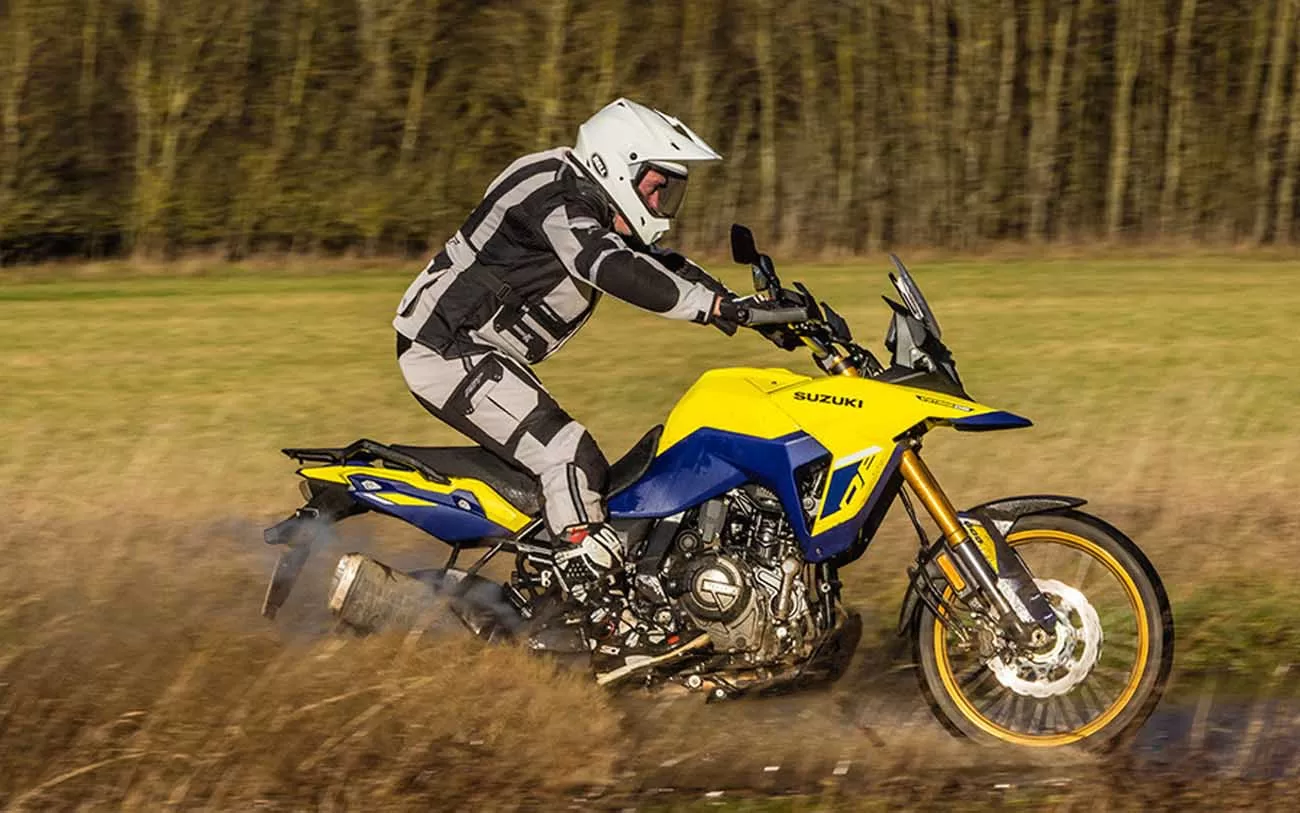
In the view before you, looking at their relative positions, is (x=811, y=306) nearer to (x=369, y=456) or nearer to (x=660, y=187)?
(x=660, y=187)

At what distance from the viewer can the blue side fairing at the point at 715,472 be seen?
6.18 meters

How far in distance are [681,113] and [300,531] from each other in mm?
16959

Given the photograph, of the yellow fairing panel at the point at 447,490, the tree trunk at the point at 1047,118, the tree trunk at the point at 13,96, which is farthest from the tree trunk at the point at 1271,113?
the yellow fairing panel at the point at 447,490

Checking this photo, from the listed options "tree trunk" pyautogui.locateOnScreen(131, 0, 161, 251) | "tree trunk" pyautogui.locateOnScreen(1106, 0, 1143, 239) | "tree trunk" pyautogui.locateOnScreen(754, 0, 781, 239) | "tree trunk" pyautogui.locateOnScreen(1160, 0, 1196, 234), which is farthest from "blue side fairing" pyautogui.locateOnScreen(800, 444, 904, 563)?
"tree trunk" pyautogui.locateOnScreen(1160, 0, 1196, 234)

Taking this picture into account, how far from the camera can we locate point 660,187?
21.1 ft

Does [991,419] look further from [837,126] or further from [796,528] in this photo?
[837,126]

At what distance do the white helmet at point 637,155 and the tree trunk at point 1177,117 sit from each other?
60.9 ft

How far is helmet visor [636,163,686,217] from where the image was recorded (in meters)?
6.40

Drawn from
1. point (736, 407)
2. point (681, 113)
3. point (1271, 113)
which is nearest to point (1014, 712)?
point (736, 407)

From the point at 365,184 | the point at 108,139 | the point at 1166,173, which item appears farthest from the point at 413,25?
the point at 1166,173

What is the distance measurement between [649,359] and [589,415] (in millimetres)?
3154

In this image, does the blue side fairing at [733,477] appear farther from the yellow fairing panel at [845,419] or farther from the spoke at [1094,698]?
the spoke at [1094,698]

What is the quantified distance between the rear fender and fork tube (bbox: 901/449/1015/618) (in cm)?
185

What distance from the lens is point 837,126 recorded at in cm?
2353
